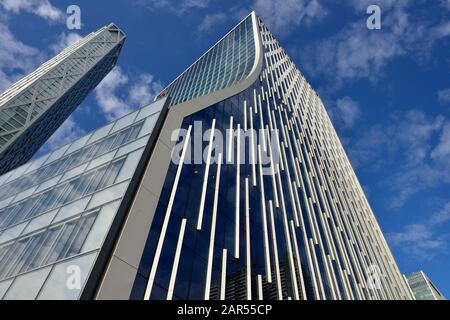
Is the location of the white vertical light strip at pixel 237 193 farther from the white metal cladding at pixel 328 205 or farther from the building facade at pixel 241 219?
the white metal cladding at pixel 328 205

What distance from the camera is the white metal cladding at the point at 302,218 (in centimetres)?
2275

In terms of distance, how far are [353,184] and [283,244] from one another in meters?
50.6

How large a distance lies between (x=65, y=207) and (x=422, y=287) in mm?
134985

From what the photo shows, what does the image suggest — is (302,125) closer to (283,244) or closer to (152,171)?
(283,244)

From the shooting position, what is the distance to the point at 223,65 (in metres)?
69.2

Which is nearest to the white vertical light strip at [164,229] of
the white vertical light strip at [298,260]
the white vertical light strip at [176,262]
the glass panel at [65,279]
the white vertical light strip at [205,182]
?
the white vertical light strip at [176,262]

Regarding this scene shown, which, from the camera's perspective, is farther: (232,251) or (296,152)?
(296,152)

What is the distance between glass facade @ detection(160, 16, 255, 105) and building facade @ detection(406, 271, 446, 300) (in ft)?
333

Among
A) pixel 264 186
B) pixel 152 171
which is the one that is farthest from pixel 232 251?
pixel 264 186

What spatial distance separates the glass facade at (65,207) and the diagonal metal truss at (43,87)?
61.1 metres

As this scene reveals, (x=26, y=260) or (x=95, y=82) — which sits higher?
(x=95, y=82)

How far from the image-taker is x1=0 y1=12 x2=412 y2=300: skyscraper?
15461 millimetres

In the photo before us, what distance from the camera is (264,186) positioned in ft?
101

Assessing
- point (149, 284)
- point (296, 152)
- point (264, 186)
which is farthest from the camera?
point (296, 152)
